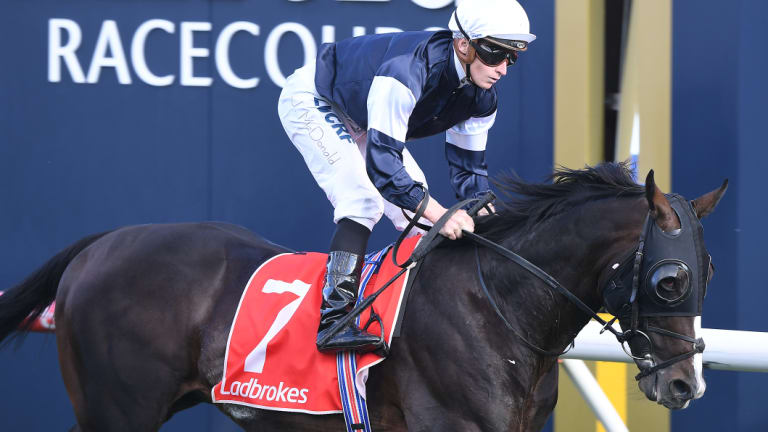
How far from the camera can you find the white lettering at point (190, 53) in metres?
4.59

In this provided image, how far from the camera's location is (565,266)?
8.50 ft

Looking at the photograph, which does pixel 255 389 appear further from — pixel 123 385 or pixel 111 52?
pixel 111 52

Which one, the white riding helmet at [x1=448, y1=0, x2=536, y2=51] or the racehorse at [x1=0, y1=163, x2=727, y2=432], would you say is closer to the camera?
the racehorse at [x1=0, y1=163, x2=727, y2=432]

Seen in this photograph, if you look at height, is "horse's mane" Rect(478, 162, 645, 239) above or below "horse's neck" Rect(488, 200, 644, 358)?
above

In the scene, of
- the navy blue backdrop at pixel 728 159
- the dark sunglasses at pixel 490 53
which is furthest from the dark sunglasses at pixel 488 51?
the navy blue backdrop at pixel 728 159

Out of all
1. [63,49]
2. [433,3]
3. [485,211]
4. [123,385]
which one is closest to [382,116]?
[485,211]

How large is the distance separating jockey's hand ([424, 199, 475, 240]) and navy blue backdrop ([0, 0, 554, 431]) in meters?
1.65

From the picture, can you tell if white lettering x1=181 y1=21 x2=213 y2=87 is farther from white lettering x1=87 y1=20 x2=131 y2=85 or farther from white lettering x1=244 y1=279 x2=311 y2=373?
white lettering x1=244 y1=279 x2=311 y2=373

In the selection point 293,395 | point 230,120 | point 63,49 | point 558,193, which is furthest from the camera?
point 63,49

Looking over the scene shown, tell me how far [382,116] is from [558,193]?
23.4 inches

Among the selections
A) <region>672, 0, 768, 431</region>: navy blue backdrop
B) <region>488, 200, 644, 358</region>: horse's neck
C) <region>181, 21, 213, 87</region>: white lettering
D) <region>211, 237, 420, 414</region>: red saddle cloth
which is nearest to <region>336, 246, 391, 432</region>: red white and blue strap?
<region>211, 237, 420, 414</region>: red saddle cloth

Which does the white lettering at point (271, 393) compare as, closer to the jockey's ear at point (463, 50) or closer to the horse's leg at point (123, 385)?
the horse's leg at point (123, 385)

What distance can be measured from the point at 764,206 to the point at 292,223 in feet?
7.44

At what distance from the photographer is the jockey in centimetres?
273
